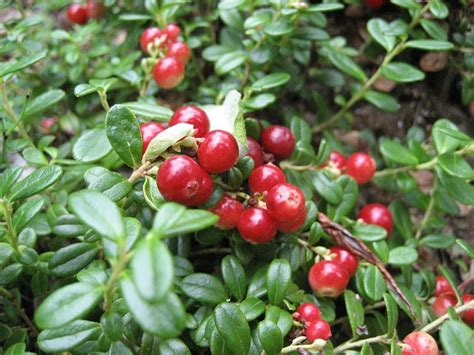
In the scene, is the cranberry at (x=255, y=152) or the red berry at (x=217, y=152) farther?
the cranberry at (x=255, y=152)

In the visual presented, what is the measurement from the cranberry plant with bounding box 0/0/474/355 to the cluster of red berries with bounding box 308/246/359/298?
0.01 meters

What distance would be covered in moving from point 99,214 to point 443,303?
1.61m

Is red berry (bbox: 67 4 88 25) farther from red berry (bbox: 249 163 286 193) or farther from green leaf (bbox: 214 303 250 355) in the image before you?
green leaf (bbox: 214 303 250 355)

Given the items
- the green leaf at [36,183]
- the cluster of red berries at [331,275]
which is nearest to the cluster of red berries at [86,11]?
the green leaf at [36,183]

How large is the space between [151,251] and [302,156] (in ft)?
4.43

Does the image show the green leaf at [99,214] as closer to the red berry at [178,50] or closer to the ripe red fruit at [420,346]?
the ripe red fruit at [420,346]

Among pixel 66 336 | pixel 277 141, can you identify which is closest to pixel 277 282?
pixel 277 141

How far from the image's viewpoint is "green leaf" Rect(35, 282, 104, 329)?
133 centimetres

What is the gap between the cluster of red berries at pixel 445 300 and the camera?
2116mm

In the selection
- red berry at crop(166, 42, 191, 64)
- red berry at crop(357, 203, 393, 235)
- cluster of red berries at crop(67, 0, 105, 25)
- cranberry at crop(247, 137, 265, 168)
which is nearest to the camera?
cranberry at crop(247, 137, 265, 168)

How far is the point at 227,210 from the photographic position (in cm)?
192

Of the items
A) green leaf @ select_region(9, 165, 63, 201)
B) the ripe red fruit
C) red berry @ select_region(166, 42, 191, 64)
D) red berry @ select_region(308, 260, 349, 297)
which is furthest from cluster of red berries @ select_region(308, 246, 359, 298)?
red berry @ select_region(166, 42, 191, 64)

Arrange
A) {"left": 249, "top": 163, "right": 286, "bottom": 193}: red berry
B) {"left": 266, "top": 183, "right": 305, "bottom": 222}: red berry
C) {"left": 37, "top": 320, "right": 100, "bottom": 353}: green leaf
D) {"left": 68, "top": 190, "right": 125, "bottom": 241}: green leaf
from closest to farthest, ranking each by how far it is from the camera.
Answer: {"left": 68, "top": 190, "right": 125, "bottom": 241}: green leaf, {"left": 37, "top": 320, "right": 100, "bottom": 353}: green leaf, {"left": 266, "top": 183, "right": 305, "bottom": 222}: red berry, {"left": 249, "top": 163, "right": 286, "bottom": 193}: red berry

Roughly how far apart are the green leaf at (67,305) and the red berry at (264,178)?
2.54 feet
